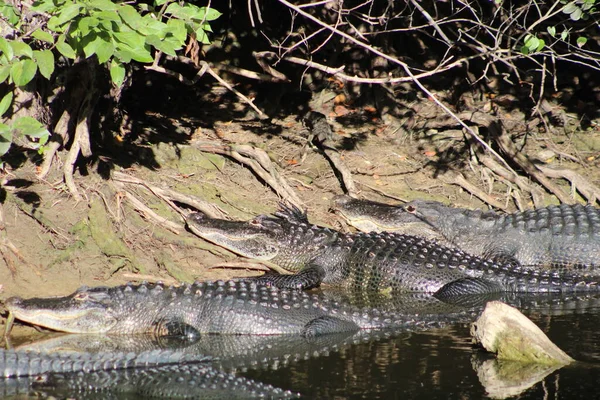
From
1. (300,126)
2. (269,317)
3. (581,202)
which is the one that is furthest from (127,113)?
(581,202)

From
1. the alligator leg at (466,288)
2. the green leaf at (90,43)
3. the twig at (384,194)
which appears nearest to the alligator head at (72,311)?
the green leaf at (90,43)

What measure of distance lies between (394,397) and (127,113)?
5.94 m

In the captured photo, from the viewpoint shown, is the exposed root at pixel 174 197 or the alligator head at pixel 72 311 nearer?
the alligator head at pixel 72 311

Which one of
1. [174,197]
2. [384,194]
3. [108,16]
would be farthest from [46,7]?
[384,194]

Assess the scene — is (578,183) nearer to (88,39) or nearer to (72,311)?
(72,311)

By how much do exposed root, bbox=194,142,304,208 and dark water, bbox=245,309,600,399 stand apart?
3182mm

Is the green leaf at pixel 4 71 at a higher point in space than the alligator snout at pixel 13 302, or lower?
higher

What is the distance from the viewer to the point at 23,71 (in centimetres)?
530

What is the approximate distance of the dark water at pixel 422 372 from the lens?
4.53m

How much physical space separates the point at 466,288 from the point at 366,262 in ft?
3.33

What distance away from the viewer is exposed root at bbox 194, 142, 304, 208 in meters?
8.56

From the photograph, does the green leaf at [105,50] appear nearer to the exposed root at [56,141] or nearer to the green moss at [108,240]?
the green moss at [108,240]

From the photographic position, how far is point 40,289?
20.4ft

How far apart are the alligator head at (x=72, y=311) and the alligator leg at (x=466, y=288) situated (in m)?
3.05
